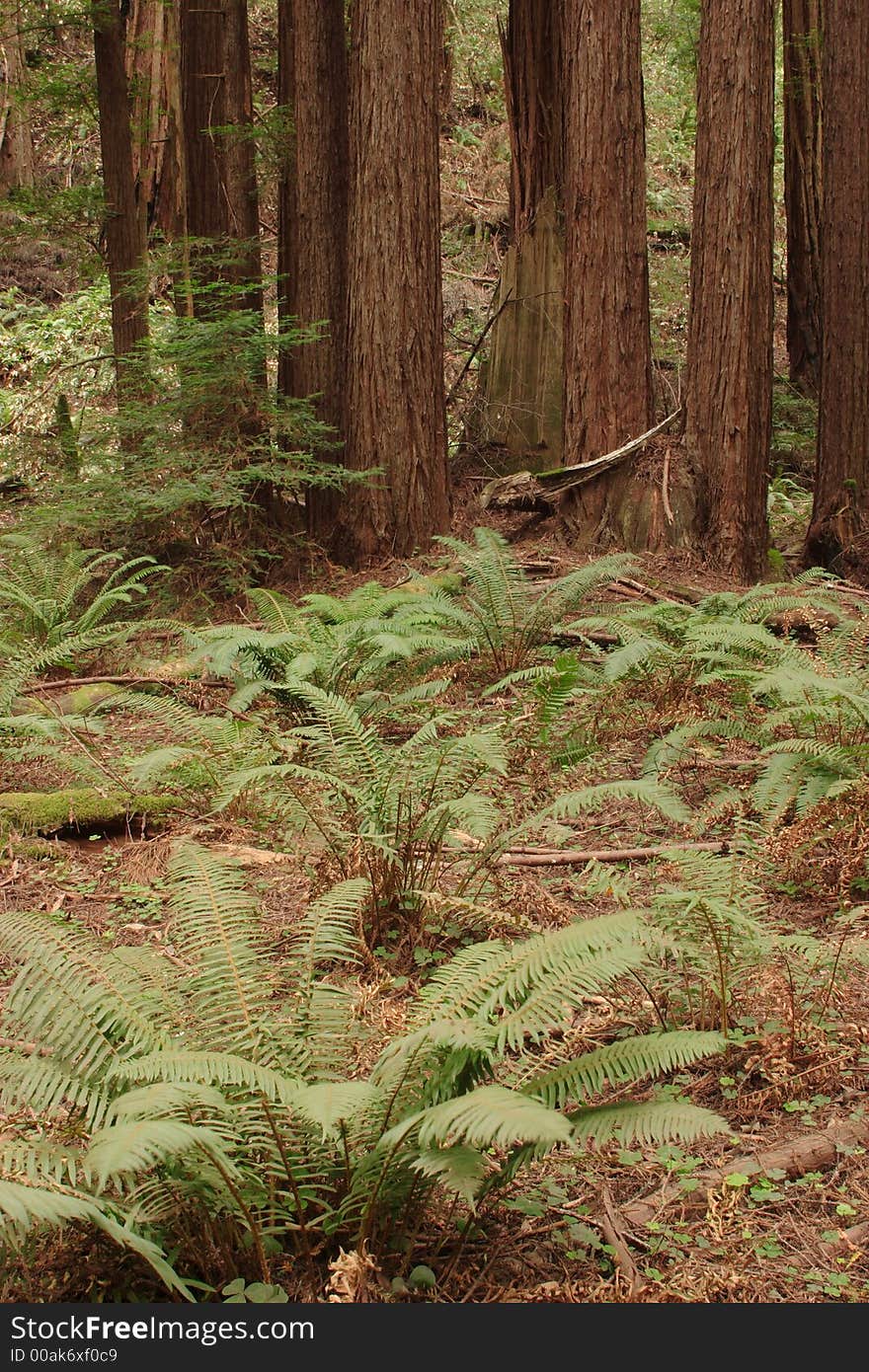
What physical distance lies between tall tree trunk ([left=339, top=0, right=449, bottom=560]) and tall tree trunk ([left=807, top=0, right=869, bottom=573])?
2.74 meters

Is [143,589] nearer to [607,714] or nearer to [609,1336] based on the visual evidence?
[607,714]

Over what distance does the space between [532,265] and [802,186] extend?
5.75m

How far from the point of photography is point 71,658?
23.5 feet

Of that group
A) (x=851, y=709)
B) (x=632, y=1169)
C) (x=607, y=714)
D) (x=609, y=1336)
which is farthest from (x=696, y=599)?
(x=609, y=1336)

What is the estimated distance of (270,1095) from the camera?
2105mm

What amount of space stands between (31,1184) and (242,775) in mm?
1911

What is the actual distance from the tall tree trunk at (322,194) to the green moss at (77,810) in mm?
5052

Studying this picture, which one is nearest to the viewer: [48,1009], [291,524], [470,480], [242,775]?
[48,1009]

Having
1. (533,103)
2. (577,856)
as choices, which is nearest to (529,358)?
(533,103)

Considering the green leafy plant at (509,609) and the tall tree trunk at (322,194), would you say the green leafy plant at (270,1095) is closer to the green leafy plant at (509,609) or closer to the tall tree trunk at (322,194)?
the green leafy plant at (509,609)

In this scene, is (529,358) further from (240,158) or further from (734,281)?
(240,158)

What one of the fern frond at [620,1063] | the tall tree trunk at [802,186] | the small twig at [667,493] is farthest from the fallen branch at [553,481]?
the fern frond at [620,1063]

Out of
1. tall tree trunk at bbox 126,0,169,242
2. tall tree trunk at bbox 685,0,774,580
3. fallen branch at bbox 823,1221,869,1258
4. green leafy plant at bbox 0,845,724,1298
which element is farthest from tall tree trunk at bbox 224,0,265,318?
fallen branch at bbox 823,1221,869,1258

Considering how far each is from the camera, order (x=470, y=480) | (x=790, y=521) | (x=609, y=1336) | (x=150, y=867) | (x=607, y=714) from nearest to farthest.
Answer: (x=609, y=1336), (x=150, y=867), (x=607, y=714), (x=470, y=480), (x=790, y=521)
